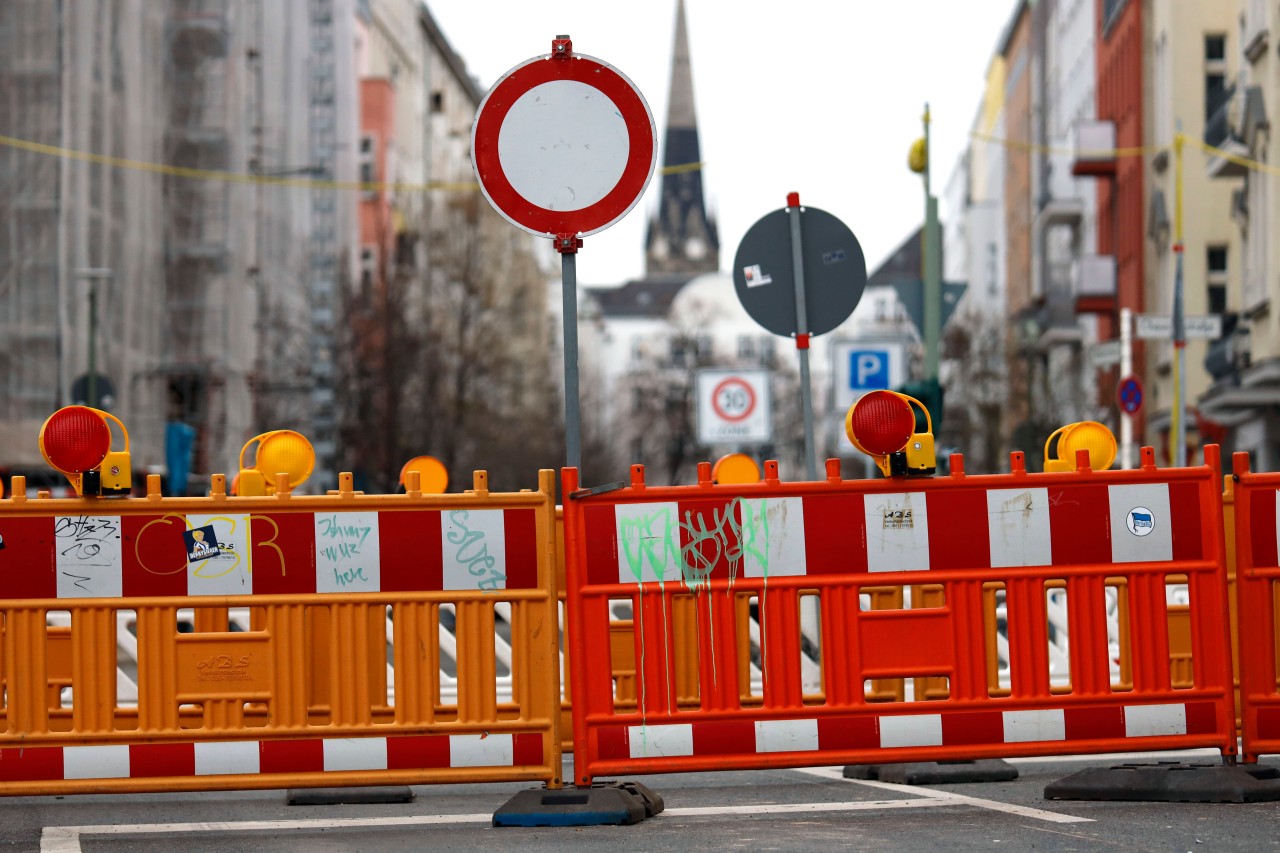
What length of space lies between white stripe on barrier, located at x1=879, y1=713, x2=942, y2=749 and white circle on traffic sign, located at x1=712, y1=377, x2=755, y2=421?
2046 cm

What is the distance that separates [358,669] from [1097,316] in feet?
184

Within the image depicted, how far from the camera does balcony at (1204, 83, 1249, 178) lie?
37094 millimetres

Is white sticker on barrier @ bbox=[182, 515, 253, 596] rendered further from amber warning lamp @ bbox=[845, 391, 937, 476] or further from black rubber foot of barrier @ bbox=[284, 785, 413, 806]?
amber warning lamp @ bbox=[845, 391, 937, 476]

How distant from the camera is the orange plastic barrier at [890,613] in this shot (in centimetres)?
791

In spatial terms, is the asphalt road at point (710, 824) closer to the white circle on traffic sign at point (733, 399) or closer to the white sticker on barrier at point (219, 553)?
the white sticker on barrier at point (219, 553)

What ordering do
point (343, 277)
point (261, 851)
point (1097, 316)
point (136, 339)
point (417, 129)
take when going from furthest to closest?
point (417, 129) < point (1097, 316) < point (343, 277) < point (136, 339) < point (261, 851)

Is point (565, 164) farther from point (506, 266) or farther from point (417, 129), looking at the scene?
point (417, 129)

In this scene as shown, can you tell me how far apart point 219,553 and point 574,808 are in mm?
1601

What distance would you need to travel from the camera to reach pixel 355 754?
7.82 metres

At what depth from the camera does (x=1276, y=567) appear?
819 cm

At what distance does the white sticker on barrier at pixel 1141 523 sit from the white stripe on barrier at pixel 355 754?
2.85 m

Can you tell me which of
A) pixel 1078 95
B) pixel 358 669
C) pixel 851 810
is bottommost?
pixel 851 810

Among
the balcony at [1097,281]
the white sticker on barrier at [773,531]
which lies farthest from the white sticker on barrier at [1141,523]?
the balcony at [1097,281]

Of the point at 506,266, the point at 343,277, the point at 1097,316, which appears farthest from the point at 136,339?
the point at 1097,316
